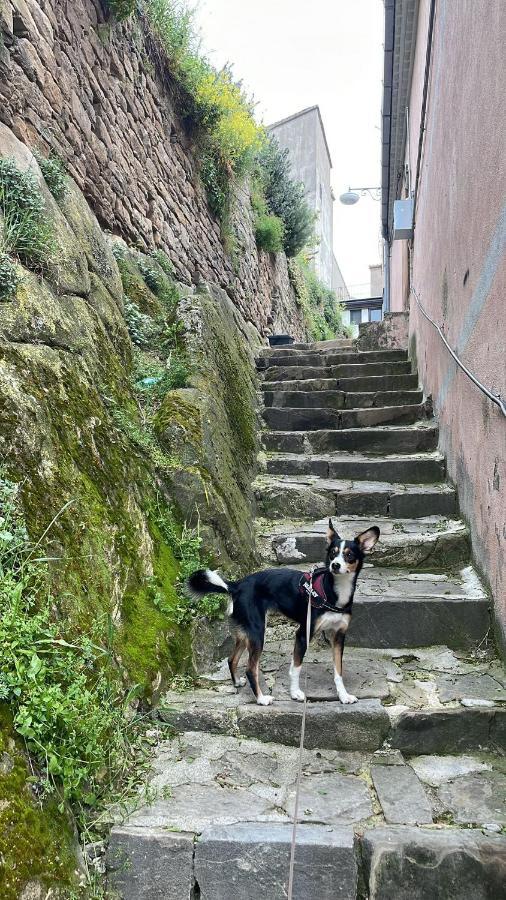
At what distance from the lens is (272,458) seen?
545cm

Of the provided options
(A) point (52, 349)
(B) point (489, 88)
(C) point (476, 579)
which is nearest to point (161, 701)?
(A) point (52, 349)

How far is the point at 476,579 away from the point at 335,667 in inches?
51.0

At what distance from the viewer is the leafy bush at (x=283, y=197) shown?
11305 mm

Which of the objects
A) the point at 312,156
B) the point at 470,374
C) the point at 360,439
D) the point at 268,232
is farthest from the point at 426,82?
the point at 312,156

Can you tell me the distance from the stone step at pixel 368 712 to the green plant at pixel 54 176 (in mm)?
3092

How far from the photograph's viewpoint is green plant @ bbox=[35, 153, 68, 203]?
3.62 metres

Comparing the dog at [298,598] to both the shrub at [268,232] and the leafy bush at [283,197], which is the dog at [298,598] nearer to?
the shrub at [268,232]

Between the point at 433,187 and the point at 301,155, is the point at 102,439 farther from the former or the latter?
the point at 301,155

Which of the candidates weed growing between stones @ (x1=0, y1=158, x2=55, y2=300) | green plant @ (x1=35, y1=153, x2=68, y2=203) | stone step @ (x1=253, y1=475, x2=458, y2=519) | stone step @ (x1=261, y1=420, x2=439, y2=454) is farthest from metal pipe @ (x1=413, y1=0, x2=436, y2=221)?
weed growing between stones @ (x1=0, y1=158, x2=55, y2=300)

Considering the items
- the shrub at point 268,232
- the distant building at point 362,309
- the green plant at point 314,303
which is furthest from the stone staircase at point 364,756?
the distant building at point 362,309

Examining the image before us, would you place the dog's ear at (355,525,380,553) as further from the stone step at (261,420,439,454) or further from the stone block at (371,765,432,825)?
the stone step at (261,420,439,454)

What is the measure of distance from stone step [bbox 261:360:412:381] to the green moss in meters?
5.81

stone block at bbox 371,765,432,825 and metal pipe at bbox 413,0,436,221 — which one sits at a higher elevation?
metal pipe at bbox 413,0,436,221

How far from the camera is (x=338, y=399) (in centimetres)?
643
